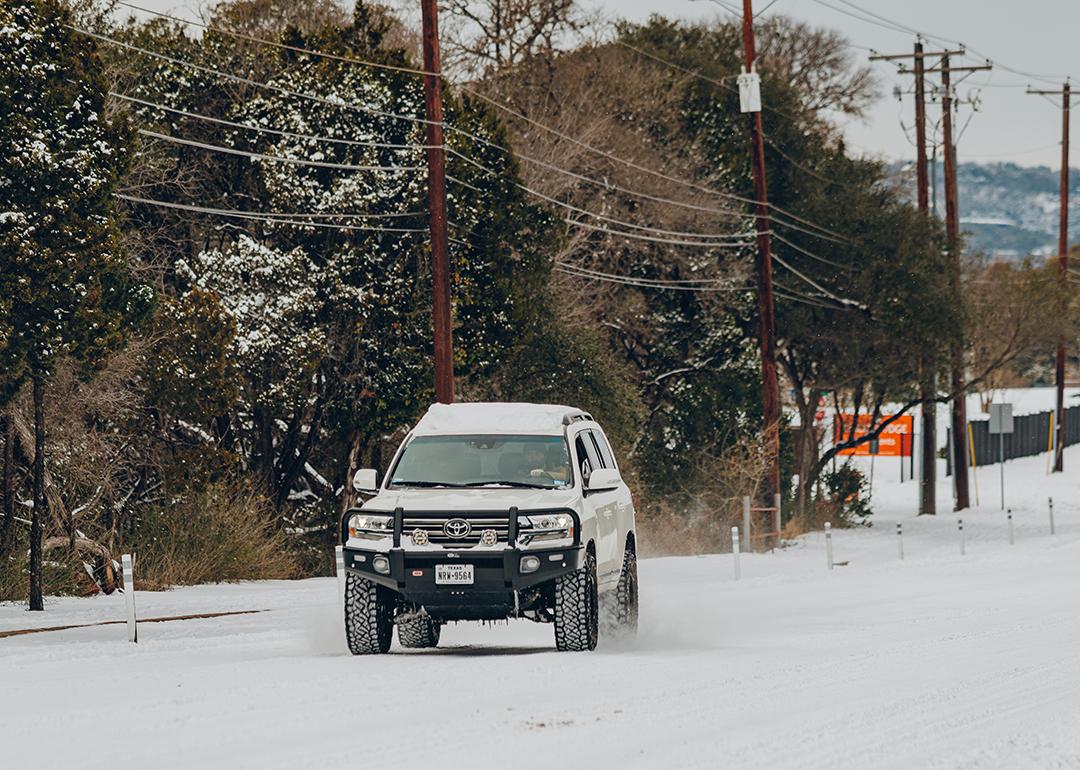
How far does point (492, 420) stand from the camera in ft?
51.8

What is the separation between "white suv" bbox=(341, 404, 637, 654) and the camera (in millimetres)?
14156

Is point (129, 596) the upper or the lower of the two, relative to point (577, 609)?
lower

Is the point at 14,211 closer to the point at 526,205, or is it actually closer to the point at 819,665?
the point at 819,665

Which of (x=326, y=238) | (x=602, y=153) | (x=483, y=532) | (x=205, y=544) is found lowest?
(x=205, y=544)

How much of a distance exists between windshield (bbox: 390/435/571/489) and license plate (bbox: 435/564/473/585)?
100 centimetres

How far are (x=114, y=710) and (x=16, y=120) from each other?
1076cm

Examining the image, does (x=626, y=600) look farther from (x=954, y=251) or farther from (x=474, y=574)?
(x=954, y=251)

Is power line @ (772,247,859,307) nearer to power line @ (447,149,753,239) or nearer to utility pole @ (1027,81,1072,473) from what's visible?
power line @ (447,149,753,239)

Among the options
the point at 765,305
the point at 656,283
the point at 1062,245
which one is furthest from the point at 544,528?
the point at 1062,245

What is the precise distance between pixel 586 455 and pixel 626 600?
154 centimetres

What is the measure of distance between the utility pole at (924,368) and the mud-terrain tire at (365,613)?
121 ft

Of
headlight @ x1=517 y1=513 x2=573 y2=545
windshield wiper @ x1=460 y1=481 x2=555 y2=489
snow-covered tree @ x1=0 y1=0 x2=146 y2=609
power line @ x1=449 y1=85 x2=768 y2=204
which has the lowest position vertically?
headlight @ x1=517 y1=513 x2=573 y2=545

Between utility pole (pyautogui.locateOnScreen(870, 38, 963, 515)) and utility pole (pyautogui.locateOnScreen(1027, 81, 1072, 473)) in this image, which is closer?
Result: utility pole (pyautogui.locateOnScreen(870, 38, 963, 515))

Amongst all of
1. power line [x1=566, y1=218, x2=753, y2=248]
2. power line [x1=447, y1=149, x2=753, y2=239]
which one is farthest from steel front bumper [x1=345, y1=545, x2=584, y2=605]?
power line [x1=566, y1=218, x2=753, y2=248]
